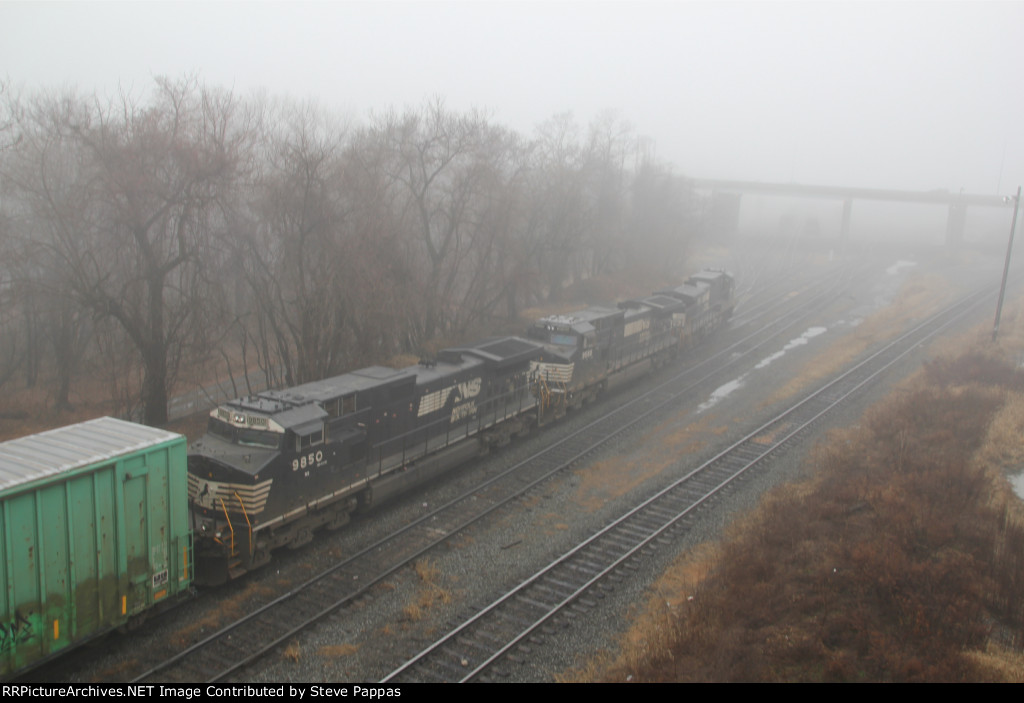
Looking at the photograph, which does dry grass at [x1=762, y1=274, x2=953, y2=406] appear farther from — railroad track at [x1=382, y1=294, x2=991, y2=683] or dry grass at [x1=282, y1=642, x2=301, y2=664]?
dry grass at [x1=282, y1=642, x2=301, y2=664]

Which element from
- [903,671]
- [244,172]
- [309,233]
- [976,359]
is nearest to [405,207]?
[309,233]

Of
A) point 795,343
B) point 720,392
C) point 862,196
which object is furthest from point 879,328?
point 862,196

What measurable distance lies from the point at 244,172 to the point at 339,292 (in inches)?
194

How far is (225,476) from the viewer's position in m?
13.0

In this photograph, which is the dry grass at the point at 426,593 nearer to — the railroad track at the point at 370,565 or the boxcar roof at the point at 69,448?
the railroad track at the point at 370,565

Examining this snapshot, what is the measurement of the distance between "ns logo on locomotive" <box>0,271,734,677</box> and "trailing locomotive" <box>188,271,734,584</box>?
0.04 metres

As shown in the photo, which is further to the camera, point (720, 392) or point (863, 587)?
point (720, 392)

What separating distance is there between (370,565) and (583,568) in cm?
416

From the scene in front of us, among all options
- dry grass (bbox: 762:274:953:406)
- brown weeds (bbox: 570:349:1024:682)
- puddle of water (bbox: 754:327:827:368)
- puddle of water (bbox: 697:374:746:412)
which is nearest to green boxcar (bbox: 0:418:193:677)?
brown weeds (bbox: 570:349:1024:682)

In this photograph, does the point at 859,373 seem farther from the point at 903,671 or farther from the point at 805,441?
the point at 903,671

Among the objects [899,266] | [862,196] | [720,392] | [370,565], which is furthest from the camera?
[862,196]

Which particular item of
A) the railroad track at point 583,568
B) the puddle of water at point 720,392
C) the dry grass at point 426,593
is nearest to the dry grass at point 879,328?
the puddle of water at point 720,392

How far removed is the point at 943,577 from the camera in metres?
11.1

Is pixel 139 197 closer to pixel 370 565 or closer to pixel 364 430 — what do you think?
pixel 364 430
